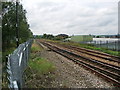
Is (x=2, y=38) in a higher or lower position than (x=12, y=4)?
lower

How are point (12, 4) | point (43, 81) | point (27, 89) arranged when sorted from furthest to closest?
point (12, 4) < point (43, 81) < point (27, 89)

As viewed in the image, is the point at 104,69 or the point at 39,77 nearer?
the point at 39,77

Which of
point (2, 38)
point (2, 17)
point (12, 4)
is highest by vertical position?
point (12, 4)

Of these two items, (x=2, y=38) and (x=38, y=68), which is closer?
(x=38, y=68)

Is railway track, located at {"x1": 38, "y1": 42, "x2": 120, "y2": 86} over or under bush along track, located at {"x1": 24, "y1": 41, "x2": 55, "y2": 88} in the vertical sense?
under

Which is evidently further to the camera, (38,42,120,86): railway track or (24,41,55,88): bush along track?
(38,42,120,86): railway track

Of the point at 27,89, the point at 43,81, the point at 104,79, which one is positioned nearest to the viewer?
the point at 27,89

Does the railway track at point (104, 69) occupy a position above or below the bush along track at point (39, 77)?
below

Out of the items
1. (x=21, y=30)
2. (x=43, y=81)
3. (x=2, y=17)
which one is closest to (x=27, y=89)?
(x=43, y=81)

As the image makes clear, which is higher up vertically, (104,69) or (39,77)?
(39,77)

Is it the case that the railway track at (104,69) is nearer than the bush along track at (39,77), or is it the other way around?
the bush along track at (39,77)

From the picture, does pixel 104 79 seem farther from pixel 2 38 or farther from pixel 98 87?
pixel 2 38

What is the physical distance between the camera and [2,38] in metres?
29.0

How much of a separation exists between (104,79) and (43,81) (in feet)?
10.3
